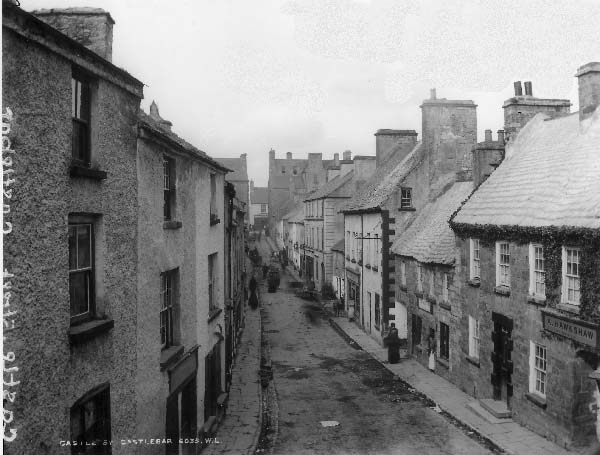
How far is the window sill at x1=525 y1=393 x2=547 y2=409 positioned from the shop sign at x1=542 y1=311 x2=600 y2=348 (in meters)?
2.03

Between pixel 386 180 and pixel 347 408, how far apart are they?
18.7 metres

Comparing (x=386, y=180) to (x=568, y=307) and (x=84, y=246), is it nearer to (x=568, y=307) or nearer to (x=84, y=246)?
(x=568, y=307)

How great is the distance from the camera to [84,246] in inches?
320

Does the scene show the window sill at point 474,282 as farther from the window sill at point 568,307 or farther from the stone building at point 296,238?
the stone building at point 296,238

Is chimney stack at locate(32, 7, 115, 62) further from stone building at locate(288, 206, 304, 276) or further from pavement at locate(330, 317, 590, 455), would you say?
stone building at locate(288, 206, 304, 276)

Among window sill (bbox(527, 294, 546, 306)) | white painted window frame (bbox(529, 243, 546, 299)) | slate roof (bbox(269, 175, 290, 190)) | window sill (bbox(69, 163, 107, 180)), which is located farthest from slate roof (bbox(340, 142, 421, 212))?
slate roof (bbox(269, 175, 290, 190))

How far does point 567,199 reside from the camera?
48.3 feet

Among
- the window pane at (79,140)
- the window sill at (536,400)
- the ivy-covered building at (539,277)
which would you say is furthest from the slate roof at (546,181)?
the window pane at (79,140)

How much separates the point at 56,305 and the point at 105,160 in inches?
103

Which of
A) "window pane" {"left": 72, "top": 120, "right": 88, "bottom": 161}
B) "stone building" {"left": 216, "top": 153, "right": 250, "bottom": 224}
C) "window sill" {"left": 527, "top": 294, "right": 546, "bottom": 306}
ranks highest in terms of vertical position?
"stone building" {"left": 216, "top": 153, "right": 250, "bottom": 224}

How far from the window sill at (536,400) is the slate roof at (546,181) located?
4.76 m

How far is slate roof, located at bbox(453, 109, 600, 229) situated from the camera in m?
14.2

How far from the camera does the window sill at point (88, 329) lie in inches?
292

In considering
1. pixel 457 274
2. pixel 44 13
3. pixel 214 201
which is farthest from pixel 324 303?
pixel 44 13
